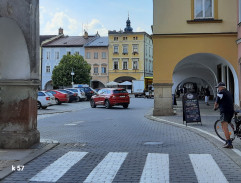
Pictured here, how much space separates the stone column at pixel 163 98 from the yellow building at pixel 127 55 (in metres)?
56.4

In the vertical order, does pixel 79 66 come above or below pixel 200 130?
above

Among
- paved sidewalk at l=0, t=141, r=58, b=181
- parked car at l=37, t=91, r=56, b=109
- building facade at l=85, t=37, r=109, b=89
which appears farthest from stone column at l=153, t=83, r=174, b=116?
building facade at l=85, t=37, r=109, b=89

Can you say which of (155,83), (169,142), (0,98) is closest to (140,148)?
(169,142)

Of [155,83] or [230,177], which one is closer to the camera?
[230,177]

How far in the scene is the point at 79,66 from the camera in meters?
65.3

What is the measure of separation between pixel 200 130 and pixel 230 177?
6.63 metres

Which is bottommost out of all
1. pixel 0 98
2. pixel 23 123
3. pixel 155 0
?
pixel 23 123

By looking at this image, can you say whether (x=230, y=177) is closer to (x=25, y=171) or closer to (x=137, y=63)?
(x=25, y=171)

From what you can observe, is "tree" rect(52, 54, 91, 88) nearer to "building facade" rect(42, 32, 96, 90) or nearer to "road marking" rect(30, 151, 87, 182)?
"building facade" rect(42, 32, 96, 90)

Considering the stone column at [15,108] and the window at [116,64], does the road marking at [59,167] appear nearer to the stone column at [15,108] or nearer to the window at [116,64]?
the stone column at [15,108]

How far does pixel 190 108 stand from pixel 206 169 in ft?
26.6

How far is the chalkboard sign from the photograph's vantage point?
1464 cm

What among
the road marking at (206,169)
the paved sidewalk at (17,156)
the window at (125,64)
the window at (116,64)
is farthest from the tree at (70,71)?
the road marking at (206,169)

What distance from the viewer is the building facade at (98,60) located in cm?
7688
